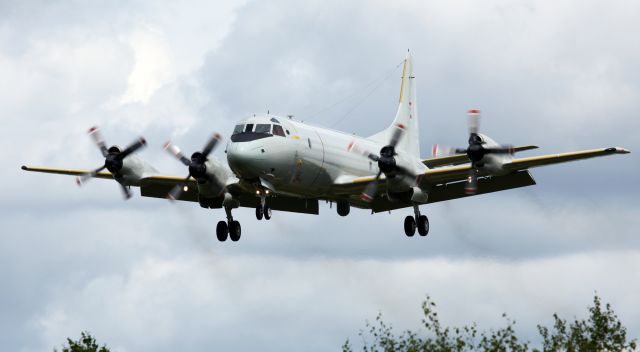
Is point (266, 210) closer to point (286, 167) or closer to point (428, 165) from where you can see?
point (286, 167)

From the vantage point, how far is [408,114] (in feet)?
217

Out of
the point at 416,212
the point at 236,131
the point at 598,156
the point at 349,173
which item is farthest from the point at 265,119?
the point at 598,156

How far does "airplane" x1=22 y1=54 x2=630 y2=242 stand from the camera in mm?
51344

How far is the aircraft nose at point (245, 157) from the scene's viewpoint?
50156mm

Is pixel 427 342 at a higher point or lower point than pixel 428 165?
lower

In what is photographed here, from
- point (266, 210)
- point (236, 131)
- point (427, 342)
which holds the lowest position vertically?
point (427, 342)

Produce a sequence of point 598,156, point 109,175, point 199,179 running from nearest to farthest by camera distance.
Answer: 1. point 598,156
2. point 199,179
3. point 109,175

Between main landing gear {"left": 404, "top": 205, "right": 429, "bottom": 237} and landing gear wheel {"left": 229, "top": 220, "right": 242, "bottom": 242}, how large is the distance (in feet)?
24.4

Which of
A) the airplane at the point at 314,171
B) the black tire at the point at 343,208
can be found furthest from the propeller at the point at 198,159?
the black tire at the point at 343,208

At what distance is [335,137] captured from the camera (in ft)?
182

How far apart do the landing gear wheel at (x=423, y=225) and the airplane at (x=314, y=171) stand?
1.7 inches

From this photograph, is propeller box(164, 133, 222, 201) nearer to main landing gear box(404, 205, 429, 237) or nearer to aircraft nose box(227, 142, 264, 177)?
aircraft nose box(227, 142, 264, 177)

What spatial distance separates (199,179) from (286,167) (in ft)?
13.6

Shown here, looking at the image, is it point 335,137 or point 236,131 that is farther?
point 335,137
